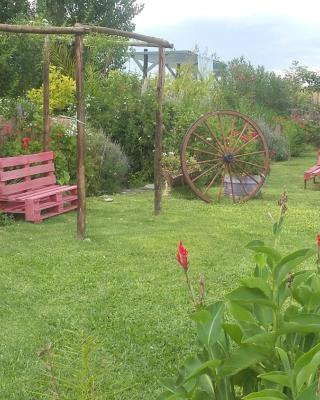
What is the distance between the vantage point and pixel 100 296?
4559 mm

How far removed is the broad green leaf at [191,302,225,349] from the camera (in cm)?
171

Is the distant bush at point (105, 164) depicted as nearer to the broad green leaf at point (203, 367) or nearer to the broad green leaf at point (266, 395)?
the broad green leaf at point (203, 367)

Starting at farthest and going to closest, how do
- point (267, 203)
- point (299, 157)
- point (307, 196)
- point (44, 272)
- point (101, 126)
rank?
point (299, 157)
point (101, 126)
point (307, 196)
point (267, 203)
point (44, 272)

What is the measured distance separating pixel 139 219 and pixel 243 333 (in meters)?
6.06

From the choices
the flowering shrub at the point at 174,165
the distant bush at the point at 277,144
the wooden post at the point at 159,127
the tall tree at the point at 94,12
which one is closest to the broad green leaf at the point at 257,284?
the wooden post at the point at 159,127

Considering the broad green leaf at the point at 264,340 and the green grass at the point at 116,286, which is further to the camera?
the green grass at the point at 116,286

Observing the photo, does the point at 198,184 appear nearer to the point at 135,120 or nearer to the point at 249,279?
the point at 135,120

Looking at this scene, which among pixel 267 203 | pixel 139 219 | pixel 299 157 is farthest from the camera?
pixel 299 157

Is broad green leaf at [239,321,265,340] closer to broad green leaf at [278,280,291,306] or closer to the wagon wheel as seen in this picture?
broad green leaf at [278,280,291,306]

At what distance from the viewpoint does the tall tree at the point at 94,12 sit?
19453 millimetres

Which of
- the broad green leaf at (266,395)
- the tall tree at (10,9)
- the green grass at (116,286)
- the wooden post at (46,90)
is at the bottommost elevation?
the green grass at (116,286)

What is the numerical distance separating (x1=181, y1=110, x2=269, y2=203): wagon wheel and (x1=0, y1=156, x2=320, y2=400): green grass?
36.2 inches

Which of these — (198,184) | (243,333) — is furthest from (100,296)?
(198,184)

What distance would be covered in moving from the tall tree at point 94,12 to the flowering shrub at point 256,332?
1808cm
